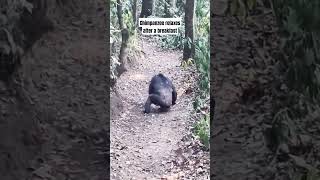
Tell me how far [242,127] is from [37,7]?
1.35 metres

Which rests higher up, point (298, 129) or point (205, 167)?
point (298, 129)

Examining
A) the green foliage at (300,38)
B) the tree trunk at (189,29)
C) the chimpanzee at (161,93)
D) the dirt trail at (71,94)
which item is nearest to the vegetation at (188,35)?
the tree trunk at (189,29)

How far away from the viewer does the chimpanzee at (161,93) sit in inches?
116

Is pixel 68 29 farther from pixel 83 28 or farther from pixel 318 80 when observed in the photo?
pixel 318 80

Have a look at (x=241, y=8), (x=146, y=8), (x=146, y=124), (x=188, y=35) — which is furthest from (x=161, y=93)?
(x=241, y=8)

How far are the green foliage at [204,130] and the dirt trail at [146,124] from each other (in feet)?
0.30

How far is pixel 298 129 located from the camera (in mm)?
2791

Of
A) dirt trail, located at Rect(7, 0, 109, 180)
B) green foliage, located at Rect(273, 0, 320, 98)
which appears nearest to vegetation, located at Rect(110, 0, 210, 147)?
→ dirt trail, located at Rect(7, 0, 109, 180)

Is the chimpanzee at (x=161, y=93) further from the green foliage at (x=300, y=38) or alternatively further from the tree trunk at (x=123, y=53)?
the green foliage at (x=300, y=38)

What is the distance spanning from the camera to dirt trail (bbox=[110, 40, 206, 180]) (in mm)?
2965

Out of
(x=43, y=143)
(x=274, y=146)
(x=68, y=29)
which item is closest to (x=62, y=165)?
(x=43, y=143)

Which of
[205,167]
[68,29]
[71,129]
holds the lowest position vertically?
[205,167]

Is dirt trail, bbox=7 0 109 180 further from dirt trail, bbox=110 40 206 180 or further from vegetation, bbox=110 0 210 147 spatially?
vegetation, bbox=110 0 210 147

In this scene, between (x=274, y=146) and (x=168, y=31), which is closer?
(x=274, y=146)
